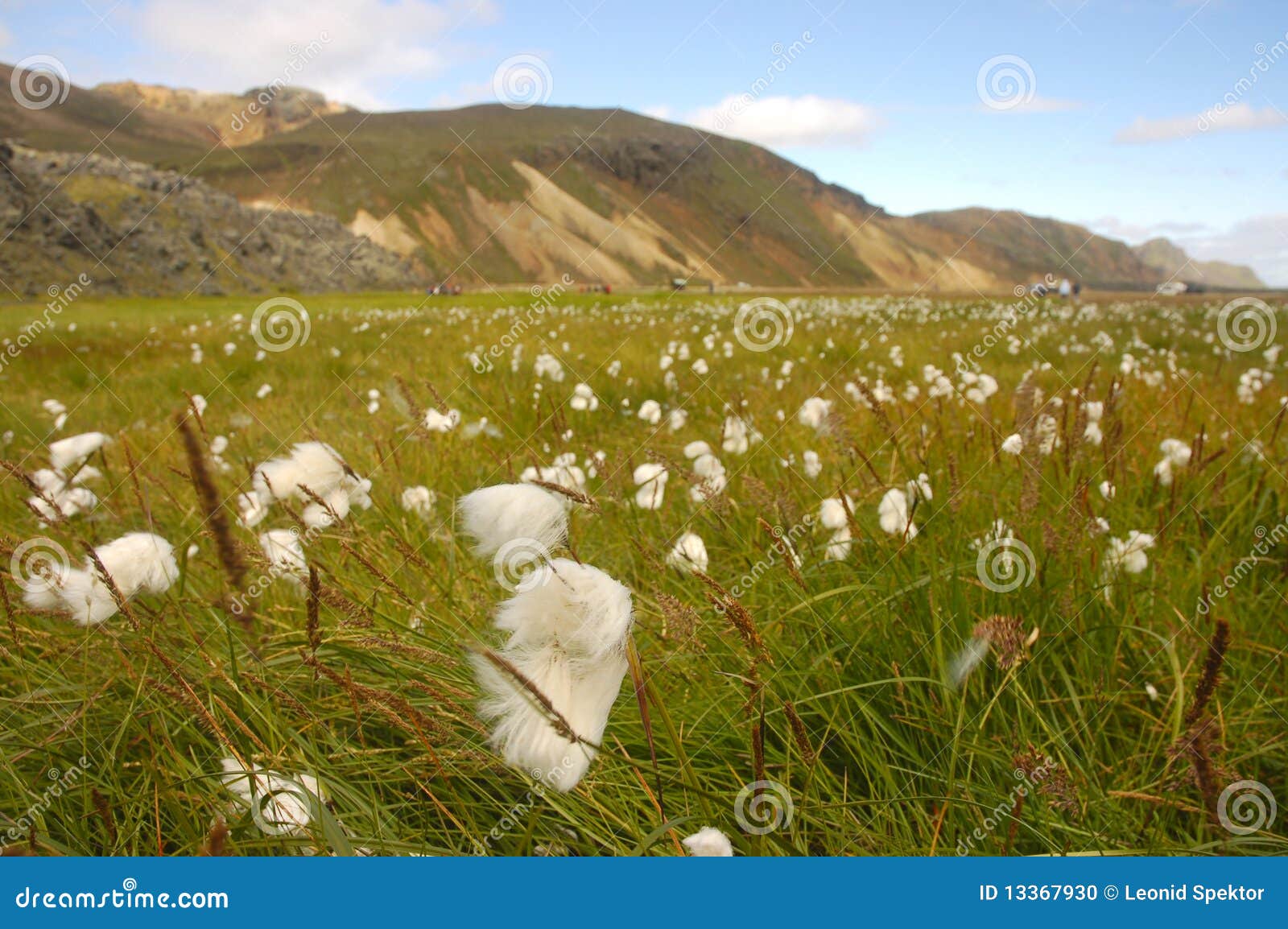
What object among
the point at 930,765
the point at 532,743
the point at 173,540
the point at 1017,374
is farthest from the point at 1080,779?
the point at 1017,374

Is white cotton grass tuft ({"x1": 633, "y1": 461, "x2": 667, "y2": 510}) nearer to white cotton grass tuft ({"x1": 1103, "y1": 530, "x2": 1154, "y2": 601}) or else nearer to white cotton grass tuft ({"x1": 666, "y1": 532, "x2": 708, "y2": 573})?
white cotton grass tuft ({"x1": 666, "y1": 532, "x2": 708, "y2": 573})

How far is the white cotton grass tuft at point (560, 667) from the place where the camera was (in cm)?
128

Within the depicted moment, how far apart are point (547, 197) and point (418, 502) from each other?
12967cm

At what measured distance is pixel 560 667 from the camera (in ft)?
4.40

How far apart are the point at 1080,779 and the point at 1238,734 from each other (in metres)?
0.56

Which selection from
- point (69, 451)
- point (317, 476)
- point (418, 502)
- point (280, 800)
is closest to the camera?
point (280, 800)

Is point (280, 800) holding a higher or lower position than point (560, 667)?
lower

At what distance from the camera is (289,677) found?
84.9 inches

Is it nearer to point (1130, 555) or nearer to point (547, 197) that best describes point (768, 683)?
point (1130, 555)

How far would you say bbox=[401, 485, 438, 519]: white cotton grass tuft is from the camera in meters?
3.42

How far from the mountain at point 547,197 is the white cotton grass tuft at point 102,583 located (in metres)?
63.2

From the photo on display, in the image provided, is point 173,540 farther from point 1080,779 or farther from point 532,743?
point 1080,779

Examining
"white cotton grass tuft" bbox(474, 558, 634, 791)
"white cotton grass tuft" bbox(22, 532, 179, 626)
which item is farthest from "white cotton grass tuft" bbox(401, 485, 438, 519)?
"white cotton grass tuft" bbox(474, 558, 634, 791)

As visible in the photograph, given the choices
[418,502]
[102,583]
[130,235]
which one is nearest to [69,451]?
[418,502]
